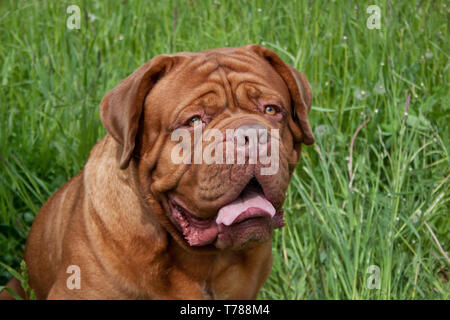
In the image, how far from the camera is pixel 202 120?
3.12 m

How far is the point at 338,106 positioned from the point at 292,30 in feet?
2.27

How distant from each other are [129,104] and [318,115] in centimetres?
179

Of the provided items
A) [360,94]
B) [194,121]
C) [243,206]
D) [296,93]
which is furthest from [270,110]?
[360,94]

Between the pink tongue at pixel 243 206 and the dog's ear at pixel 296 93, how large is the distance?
0.47 m

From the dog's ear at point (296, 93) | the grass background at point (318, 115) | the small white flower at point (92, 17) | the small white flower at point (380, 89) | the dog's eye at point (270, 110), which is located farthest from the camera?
the small white flower at point (92, 17)

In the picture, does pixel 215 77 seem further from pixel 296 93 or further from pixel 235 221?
pixel 235 221

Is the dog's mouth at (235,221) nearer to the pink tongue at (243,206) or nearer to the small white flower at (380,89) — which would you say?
the pink tongue at (243,206)

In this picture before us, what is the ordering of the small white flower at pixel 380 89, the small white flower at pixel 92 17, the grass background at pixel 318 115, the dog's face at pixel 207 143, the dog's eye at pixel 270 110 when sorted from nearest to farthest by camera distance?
the dog's face at pixel 207 143 → the dog's eye at pixel 270 110 → the grass background at pixel 318 115 → the small white flower at pixel 380 89 → the small white flower at pixel 92 17

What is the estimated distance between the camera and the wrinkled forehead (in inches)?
123

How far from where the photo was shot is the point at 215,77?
3.18 meters

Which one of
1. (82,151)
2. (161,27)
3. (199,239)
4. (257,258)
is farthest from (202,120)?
(161,27)

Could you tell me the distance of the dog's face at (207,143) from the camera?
2932mm

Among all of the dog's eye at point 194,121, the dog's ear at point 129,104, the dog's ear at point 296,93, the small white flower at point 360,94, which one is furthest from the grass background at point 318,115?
the dog's ear at point 129,104

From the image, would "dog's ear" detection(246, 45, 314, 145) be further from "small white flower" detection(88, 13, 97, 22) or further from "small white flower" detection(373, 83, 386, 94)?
"small white flower" detection(88, 13, 97, 22)
